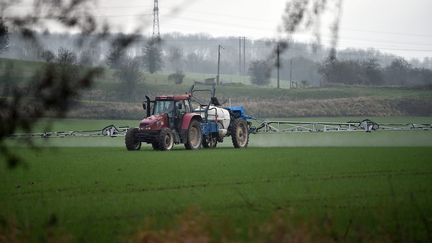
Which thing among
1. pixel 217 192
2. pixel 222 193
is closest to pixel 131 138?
pixel 217 192

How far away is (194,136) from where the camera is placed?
26.4 metres

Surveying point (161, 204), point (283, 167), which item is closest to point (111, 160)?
point (283, 167)

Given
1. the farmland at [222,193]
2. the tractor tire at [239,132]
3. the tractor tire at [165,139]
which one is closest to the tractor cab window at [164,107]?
the tractor tire at [165,139]

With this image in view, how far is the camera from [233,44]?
255 inches

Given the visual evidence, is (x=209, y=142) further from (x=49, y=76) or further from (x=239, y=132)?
(x=49, y=76)

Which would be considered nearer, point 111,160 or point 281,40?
point 281,40

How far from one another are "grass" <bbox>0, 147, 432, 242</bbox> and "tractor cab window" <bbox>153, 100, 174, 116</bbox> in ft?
21.1

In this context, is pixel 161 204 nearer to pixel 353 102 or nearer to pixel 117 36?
pixel 117 36

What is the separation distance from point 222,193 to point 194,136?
49.9 feet

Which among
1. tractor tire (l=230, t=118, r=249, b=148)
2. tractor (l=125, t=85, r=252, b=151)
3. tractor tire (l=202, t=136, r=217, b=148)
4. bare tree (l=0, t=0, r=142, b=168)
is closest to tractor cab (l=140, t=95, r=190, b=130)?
tractor (l=125, t=85, r=252, b=151)

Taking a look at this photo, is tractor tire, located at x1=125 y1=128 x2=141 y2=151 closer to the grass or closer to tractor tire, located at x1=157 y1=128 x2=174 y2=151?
tractor tire, located at x1=157 y1=128 x2=174 y2=151

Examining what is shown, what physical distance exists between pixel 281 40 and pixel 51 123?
5.62ft

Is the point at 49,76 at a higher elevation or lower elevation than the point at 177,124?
higher

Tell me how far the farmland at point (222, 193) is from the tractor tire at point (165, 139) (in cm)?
460
